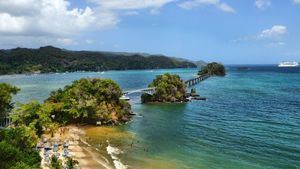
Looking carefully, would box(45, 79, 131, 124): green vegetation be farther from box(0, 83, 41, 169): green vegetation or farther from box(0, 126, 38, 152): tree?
box(0, 126, 38, 152): tree

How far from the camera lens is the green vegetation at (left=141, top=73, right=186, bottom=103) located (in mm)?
118188

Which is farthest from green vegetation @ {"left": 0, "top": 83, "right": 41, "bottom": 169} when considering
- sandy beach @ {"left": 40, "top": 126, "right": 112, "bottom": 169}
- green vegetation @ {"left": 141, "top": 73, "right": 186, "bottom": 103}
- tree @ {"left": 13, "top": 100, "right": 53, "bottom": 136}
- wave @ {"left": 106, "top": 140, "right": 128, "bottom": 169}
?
green vegetation @ {"left": 141, "top": 73, "right": 186, "bottom": 103}

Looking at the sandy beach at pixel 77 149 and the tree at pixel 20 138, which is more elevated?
the tree at pixel 20 138

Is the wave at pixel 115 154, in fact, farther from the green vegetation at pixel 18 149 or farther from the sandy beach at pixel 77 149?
the green vegetation at pixel 18 149

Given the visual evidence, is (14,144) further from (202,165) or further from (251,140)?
(251,140)

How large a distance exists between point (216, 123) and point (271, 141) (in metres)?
18.6

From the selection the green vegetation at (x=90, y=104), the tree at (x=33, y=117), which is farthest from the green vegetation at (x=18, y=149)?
the green vegetation at (x=90, y=104)

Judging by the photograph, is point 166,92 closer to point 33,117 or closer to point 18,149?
point 33,117

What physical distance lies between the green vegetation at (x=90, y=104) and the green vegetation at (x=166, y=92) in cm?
3002

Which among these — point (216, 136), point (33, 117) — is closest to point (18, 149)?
point (33, 117)

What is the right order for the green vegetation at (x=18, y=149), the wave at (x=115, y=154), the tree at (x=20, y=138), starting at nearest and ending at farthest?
the green vegetation at (x=18, y=149) → the tree at (x=20, y=138) → the wave at (x=115, y=154)

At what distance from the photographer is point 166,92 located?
119 m

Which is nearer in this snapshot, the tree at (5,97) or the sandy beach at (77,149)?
the sandy beach at (77,149)

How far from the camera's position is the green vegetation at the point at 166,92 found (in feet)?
388
